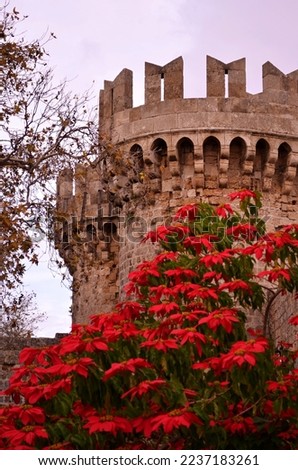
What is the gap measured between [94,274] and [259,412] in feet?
32.2

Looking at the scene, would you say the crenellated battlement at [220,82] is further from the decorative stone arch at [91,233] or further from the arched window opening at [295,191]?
the decorative stone arch at [91,233]

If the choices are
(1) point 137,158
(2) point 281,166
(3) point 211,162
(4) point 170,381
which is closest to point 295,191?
(2) point 281,166

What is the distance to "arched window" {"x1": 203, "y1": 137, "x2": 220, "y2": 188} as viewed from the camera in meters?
15.4

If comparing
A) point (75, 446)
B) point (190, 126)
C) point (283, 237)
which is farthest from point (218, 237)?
point (190, 126)

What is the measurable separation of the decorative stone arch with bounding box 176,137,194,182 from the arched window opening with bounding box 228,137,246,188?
0.66 meters

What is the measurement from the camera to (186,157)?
A: 1562cm

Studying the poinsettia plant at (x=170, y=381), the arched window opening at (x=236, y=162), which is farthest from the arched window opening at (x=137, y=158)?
the poinsettia plant at (x=170, y=381)

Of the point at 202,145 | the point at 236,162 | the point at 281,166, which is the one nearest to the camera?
the point at 202,145

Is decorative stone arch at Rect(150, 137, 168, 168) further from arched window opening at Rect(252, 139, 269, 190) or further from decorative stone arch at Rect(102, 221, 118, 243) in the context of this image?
decorative stone arch at Rect(102, 221, 118, 243)

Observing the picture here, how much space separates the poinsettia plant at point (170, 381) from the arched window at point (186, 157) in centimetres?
702

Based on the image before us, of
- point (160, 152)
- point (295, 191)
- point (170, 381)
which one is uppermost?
point (160, 152)

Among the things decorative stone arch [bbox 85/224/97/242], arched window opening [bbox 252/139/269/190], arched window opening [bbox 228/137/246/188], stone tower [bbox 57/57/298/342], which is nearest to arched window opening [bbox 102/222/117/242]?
decorative stone arch [bbox 85/224/97/242]

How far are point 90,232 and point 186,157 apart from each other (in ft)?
9.95

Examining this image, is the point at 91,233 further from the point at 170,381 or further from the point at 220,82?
the point at 170,381
